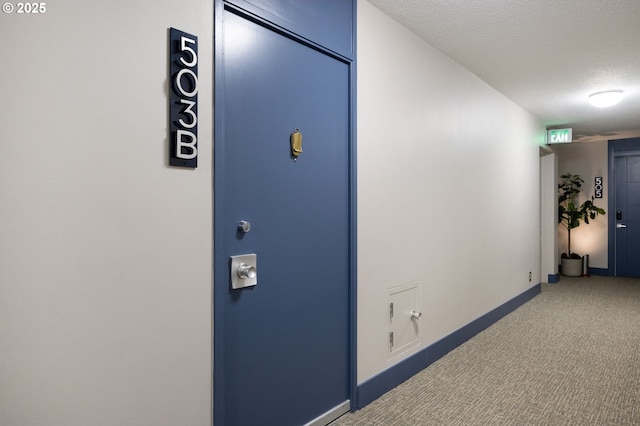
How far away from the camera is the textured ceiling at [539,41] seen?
284 centimetres

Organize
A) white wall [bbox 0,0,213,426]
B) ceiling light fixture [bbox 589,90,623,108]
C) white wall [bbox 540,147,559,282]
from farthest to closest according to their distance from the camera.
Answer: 1. white wall [bbox 540,147,559,282]
2. ceiling light fixture [bbox 589,90,623,108]
3. white wall [bbox 0,0,213,426]

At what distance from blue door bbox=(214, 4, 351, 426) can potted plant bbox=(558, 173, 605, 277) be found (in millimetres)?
6922

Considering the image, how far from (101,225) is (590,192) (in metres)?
9.05

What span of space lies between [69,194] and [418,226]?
2512 mm

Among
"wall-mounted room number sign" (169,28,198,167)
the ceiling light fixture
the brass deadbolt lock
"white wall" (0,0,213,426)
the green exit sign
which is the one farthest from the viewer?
the green exit sign

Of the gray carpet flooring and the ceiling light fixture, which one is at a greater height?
the ceiling light fixture

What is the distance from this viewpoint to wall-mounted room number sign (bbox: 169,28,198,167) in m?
1.69

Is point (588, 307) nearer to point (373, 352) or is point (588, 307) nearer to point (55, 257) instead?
point (373, 352)

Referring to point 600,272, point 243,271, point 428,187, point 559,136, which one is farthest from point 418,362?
point 600,272

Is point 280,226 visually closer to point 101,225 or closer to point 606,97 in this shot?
point 101,225

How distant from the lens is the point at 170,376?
66.9 inches

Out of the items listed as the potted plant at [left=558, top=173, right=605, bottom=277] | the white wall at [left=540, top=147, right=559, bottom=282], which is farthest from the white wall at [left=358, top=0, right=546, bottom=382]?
the potted plant at [left=558, top=173, right=605, bottom=277]

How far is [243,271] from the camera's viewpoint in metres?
1.97

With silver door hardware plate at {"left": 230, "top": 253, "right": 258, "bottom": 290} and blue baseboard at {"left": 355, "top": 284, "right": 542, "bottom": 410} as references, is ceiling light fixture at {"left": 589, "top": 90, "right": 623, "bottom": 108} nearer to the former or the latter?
blue baseboard at {"left": 355, "top": 284, "right": 542, "bottom": 410}
